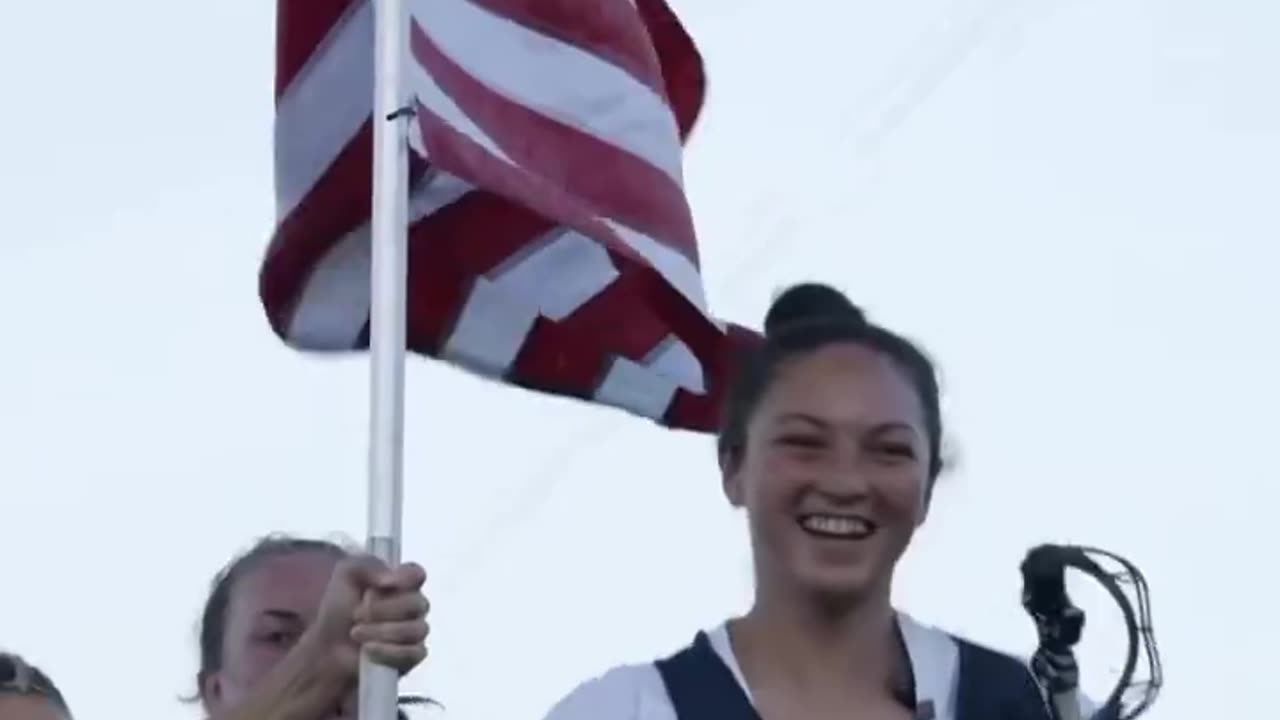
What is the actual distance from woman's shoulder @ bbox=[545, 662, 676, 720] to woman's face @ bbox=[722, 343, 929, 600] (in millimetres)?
308

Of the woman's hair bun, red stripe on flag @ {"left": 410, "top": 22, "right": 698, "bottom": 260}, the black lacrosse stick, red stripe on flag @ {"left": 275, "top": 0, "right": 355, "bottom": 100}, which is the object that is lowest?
the black lacrosse stick

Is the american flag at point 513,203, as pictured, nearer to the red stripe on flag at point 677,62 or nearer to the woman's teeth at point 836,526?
the red stripe on flag at point 677,62

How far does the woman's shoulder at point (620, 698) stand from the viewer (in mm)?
5004

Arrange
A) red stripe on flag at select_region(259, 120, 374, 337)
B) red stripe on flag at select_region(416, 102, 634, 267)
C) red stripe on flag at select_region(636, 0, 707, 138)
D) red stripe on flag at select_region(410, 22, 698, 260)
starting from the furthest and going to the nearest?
red stripe on flag at select_region(636, 0, 707, 138)
red stripe on flag at select_region(259, 120, 374, 337)
red stripe on flag at select_region(410, 22, 698, 260)
red stripe on flag at select_region(416, 102, 634, 267)

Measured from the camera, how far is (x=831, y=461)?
520cm

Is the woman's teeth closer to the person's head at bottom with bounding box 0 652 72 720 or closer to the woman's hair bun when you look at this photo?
the woman's hair bun

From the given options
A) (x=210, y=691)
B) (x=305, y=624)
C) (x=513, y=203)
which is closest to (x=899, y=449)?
(x=513, y=203)

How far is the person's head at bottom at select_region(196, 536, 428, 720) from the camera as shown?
512 cm

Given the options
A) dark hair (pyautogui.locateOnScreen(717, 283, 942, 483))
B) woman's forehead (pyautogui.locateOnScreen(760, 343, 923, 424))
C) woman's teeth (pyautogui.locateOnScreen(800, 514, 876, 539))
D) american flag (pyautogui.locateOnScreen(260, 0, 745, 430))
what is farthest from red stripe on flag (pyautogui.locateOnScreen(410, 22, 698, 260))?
woman's teeth (pyautogui.locateOnScreen(800, 514, 876, 539))

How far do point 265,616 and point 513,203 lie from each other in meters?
0.98

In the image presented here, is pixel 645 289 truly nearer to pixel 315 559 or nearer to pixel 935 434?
pixel 315 559

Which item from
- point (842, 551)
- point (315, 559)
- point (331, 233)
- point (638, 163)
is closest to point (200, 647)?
point (315, 559)

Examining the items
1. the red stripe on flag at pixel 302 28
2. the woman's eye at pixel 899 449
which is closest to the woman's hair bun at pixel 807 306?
the woman's eye at pixel 899 449

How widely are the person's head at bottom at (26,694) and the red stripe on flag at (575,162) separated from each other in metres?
1.33
